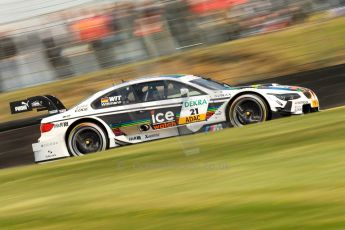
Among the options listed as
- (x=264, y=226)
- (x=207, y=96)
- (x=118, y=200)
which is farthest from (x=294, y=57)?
(x=264, y=226)

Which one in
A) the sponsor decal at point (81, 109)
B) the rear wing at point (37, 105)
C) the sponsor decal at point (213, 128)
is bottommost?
the sponsor decal at point (213, 128)

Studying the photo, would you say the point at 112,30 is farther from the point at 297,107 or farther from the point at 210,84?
the point at 297,107

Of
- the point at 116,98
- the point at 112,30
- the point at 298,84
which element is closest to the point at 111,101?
the point at 116,98

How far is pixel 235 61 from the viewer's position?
712 inches

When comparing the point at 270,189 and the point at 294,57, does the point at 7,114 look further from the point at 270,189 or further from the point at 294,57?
the point at 270,189

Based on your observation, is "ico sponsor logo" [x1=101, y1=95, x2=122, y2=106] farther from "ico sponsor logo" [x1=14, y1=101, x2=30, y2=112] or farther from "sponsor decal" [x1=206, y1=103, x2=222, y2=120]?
"sponsor decal" [x1=206, y1=103, x2=222, y2=120]

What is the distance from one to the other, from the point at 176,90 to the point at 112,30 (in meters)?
5.68

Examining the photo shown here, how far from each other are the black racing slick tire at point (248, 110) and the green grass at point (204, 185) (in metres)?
0.71

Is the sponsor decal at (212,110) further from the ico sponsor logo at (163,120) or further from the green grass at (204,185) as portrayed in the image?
the green grass at (204,185)

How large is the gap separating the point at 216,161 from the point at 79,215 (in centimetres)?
236

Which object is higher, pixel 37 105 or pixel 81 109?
pixel 37 105

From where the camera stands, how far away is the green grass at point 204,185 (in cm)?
505

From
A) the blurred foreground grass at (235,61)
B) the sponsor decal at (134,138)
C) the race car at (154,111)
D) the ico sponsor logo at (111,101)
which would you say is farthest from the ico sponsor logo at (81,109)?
the blurred foreground grass at (235,61)

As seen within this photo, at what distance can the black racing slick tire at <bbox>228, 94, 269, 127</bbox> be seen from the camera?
11250 mm
